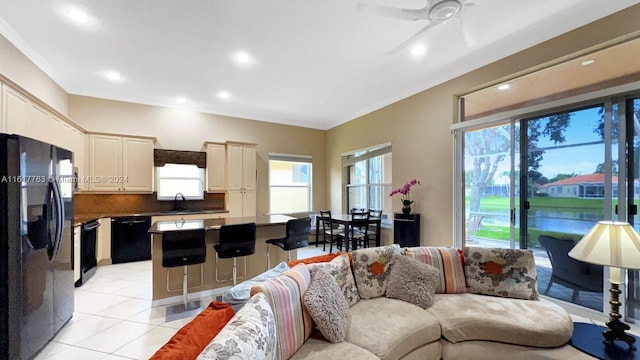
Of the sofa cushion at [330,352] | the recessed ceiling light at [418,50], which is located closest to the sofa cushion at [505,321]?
the sofa cushion at [330,352]

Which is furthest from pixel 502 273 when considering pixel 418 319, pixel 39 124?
pixel 39 124

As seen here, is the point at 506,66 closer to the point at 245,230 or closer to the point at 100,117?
the point at 245,230

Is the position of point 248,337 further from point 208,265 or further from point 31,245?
point 208,265

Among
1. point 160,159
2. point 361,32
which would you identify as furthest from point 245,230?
point 160,159

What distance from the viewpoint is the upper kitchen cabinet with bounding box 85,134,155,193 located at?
4.88 meters

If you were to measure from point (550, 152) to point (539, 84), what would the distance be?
2.81 feet

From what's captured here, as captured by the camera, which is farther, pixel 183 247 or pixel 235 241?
pixel 235 241

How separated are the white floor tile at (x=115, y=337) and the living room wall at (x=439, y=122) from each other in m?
4.07

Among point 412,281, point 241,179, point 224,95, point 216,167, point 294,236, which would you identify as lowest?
point 412,281

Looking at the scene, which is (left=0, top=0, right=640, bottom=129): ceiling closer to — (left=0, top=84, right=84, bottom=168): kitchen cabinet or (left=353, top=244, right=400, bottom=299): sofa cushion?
(left=0, top=84, right=84, bottom=168): kitchen cabinet

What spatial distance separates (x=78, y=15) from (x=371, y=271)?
3.83 m

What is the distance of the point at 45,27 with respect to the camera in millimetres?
2959

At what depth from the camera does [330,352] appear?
164 cm

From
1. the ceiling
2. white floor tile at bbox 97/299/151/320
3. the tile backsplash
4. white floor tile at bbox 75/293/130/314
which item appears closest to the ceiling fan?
the ceiling
